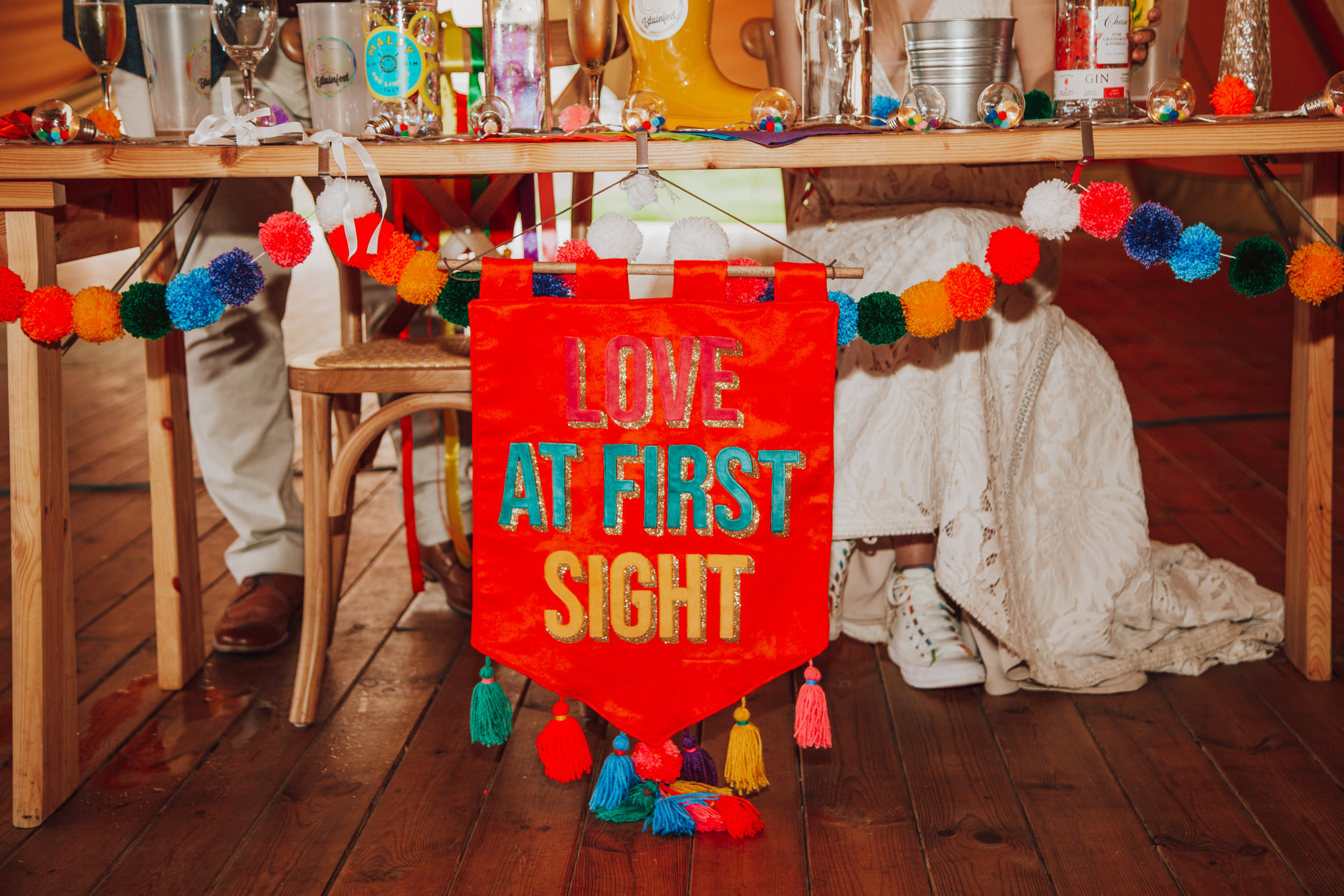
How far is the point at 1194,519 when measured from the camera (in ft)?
7.08

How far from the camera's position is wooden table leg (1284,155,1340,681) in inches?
58.1

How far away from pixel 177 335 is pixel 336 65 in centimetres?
51

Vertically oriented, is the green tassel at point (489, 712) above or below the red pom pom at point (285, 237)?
below

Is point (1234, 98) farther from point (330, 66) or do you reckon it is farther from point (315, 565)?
point (315, 565)

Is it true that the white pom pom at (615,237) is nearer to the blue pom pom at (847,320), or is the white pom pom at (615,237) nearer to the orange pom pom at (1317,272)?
the blue pom pom at (847,320)

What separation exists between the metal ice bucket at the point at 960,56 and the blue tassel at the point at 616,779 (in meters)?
0.74

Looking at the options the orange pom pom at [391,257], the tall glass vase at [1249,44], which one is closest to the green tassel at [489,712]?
the orange pom pom at [391,257]

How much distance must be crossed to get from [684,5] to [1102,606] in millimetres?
926

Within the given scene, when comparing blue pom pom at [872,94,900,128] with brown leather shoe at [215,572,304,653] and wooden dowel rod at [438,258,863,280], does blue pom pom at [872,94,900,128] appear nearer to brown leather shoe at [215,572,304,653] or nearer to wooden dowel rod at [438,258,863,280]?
wooden dowel rod at [438,258,863,280]

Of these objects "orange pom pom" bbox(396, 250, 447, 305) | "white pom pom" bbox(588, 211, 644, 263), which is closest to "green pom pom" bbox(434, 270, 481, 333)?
"orange pom pom" bbox(396, 250, 447, 305)

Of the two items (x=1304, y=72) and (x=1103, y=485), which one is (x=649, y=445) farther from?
(x=1304, y=72)

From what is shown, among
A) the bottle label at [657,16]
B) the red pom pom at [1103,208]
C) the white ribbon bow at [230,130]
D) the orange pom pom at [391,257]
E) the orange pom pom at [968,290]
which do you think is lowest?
the orange pom pom at [968,290]

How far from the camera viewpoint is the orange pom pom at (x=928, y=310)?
112 centimetres

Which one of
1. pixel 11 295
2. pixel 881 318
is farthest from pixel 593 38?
pixel 11 295
